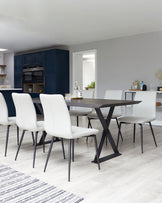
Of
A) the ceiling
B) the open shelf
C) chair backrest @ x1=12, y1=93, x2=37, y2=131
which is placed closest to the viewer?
chair backrest @ x1=12, y1=93, x2=37, y2=131

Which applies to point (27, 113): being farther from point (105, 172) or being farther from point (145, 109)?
point (145, 109)

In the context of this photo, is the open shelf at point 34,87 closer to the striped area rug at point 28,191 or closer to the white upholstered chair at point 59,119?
the white upholstered chair at point 59,119

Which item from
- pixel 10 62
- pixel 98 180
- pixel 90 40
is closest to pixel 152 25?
pixel 90 40

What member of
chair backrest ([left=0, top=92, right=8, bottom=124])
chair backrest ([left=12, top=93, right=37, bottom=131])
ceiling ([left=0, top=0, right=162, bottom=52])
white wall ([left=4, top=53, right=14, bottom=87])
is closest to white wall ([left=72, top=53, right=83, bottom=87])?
ceiling ([left=0, top=0, right=162, bottom=52])

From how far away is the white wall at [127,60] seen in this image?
6281 mm

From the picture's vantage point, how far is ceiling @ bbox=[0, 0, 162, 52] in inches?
163

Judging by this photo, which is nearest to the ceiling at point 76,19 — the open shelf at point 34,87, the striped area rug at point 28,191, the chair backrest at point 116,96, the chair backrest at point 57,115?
the chair backrest at point 116,96

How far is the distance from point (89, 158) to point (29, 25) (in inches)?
144

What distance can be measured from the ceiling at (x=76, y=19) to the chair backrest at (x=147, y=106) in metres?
1.57

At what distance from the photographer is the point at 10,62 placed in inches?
405

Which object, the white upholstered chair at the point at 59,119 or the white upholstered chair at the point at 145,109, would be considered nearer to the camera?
the white upholstered chair at the point at 59,119

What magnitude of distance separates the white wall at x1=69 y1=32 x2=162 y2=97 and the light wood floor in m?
2.96

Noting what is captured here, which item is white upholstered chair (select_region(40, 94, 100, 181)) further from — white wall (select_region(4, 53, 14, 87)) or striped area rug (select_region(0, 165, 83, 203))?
white wall (select_region(4, 53, 14, 87))

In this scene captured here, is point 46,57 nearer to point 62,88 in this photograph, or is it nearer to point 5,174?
point 62,88
